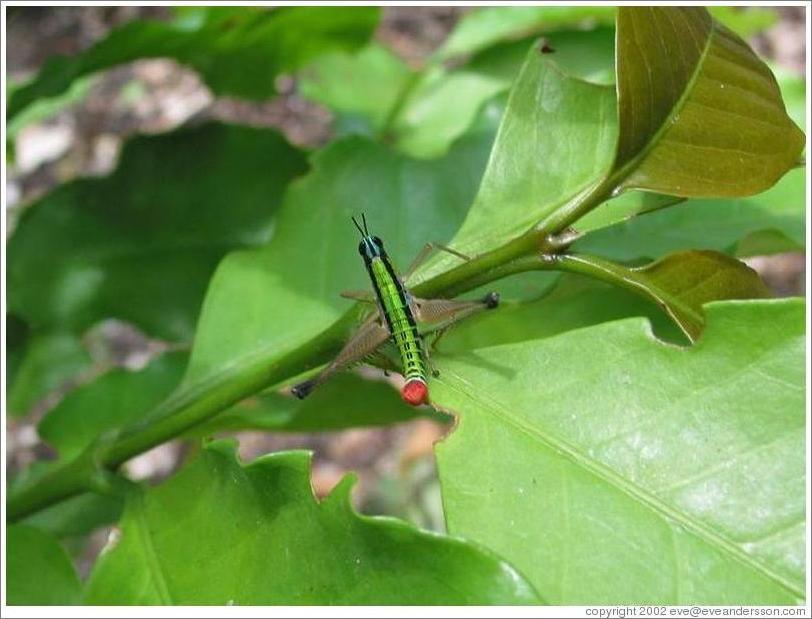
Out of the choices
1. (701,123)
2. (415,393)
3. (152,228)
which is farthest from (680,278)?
(152,228)

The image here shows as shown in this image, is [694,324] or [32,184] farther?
[32,184]

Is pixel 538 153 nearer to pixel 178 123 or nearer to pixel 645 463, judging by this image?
pixel 645 463

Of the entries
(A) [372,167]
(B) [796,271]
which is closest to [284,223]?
(A) [372,167]

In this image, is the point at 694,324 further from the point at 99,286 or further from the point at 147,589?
the point at 99,286

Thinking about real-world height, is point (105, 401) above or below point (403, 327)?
below

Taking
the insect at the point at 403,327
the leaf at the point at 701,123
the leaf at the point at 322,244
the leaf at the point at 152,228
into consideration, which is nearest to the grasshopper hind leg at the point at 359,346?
the insect at the point at 403,327

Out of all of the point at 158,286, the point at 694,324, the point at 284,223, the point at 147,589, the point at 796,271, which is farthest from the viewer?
the point at 796,271
